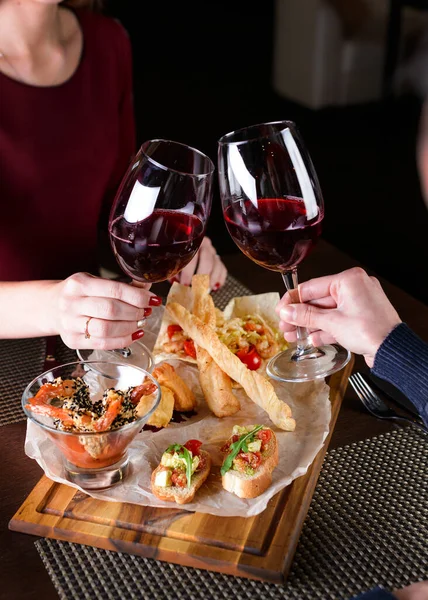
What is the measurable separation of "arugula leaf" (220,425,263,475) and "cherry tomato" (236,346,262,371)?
291 millimetres

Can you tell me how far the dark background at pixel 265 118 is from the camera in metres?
4.91

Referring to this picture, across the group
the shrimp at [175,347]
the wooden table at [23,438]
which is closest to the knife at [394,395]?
the wooden table at [23,438]

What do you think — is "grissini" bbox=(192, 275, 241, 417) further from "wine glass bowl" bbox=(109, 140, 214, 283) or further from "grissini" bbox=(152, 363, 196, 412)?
"wine glass bowl" bbox=(109, 140, 214, 283)

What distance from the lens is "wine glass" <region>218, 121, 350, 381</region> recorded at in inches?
48.3

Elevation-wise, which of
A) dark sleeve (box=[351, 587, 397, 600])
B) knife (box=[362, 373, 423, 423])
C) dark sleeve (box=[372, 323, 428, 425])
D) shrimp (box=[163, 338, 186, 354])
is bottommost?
shrimp (box=[163, 338, 186, 354])

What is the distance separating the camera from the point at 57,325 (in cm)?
141

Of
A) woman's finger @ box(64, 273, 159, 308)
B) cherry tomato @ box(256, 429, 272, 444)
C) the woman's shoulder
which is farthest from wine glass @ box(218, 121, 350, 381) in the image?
the woman's shoulder

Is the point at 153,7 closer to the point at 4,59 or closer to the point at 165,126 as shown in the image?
the point at 165,126

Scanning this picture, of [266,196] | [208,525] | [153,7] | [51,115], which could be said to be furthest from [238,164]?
[153,7]

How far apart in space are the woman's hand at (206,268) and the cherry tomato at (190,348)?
287 mm

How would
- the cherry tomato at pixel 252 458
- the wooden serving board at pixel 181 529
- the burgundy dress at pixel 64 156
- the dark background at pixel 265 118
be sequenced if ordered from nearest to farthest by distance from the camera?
the wooden serving board at pixel 181 529 < the cherry tomato at pixel 252 458 < the burgundy dress at pixel 64 156 < the dark background at pixel 265 118

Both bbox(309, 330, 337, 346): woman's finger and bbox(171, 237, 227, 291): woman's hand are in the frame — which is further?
bbox(171, 237, 227, 291): woman's hand

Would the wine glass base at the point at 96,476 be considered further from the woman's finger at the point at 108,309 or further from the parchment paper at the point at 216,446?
the woman's finger at the point at 108,309

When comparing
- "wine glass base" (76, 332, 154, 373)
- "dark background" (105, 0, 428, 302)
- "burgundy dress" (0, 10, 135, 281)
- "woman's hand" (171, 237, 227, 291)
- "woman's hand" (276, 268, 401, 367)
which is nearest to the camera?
"woman's hand" (276, 268, 401, 367)
